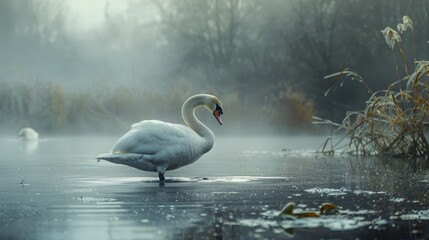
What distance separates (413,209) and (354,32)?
23.7 meters

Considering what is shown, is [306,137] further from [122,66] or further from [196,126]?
[122,66]

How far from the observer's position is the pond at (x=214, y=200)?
4988 millimetres

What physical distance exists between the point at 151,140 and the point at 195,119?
49.0 inches

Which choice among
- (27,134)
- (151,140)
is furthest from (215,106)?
(27,134)

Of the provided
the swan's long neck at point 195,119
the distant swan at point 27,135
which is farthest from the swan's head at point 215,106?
the distant swan at point 27,135

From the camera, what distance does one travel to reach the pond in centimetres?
499

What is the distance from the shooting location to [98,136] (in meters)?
22.3

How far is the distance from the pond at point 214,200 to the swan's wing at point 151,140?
329 millimetres

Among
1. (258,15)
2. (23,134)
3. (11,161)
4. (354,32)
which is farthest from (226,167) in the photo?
(258,15)

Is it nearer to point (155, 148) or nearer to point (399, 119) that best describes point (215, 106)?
point (155, 148)

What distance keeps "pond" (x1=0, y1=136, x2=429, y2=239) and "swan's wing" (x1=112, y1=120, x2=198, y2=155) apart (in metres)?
0.33

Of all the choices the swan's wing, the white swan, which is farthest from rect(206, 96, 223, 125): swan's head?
the swan's wing

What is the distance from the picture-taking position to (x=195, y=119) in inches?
378

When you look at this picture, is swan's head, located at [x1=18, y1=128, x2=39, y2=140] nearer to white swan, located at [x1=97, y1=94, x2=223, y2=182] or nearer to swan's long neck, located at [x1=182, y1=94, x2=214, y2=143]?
swan's long neck, located at [x1=182, y1=94, x2=214, y2=143]
